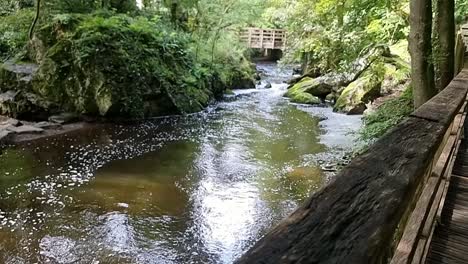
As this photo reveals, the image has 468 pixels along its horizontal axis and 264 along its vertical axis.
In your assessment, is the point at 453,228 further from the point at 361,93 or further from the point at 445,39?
the point at 361,93

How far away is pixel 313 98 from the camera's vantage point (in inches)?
675

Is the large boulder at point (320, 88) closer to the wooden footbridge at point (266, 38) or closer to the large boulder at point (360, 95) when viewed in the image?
the large boulder at point (360, 95)

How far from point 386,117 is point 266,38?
22512 millimetres

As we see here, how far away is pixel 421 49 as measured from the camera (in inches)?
225

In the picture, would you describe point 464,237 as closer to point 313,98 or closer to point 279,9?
point 313,98

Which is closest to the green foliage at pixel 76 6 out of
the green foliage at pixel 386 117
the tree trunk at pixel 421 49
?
the green foliage at pixel 386 117

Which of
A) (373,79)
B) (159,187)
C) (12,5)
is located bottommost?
(159,187)

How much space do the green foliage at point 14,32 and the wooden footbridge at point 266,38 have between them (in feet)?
50.9

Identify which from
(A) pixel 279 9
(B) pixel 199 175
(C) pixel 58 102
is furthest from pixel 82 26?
(A) pixel 279 9

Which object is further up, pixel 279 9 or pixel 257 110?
pixel 279 9

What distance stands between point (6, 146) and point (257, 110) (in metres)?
8.21

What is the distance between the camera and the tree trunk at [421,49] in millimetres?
5531

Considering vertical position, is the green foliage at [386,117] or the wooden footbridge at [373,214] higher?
the wooden footbridge at [373,214]

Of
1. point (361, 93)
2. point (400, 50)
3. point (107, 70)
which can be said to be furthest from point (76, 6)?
point (400, 50)
